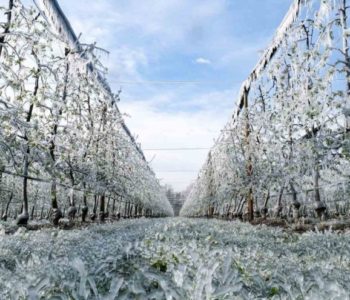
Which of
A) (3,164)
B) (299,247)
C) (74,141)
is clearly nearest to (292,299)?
(299,247)

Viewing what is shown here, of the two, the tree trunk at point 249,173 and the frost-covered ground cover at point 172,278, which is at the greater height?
the tree trunk at point 249,173

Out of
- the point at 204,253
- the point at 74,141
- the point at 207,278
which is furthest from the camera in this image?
the point at 74,141

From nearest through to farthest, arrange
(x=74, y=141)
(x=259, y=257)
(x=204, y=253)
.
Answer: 1. (x=204, y=253)
2. (x=259, y=257)
3. (x=74, y=141)

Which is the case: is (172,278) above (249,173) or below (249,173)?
below

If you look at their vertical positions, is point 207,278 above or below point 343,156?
below

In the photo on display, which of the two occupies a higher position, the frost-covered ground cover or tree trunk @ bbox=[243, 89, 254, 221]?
tree trunk @ bbox=[243, 89, 254, 221]

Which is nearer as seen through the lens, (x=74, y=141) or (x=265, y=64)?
(x=74, y=141)

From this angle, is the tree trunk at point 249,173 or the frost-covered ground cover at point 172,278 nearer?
the frost-covered ground cover at point 172,278

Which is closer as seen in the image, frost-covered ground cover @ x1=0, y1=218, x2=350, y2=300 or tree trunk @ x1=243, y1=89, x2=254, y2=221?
frost-covered ground cover @ x1=0, y1=218, x2=350, y2=300

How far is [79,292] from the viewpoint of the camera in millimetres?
1938

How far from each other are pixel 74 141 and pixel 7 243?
26.6ft

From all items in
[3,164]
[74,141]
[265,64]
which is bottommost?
[3,164]

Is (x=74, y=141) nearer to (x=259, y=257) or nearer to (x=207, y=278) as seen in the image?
(x=259, y=257)

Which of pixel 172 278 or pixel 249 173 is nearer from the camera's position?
pixel 172 278
